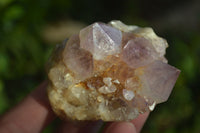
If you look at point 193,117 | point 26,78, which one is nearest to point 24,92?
point 26,78

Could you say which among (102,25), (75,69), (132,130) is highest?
(102,25)

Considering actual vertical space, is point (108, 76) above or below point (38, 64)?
above

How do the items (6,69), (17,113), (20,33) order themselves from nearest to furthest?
(17,113) → (6,69) → (20,33)

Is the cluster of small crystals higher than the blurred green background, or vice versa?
the cluster of small crystals

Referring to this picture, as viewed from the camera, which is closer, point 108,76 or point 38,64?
point 108,76

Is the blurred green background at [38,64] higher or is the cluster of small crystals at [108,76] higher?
the cluster of small crystals at [108,76]

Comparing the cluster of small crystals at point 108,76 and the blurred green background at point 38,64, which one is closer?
the cluster of small crystals at point 108,76

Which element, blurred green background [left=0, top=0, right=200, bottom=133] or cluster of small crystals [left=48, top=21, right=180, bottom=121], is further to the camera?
blurred green background [left=0, top=0, right=200, bottom=133]

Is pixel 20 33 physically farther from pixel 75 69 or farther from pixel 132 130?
pixel 132 130
